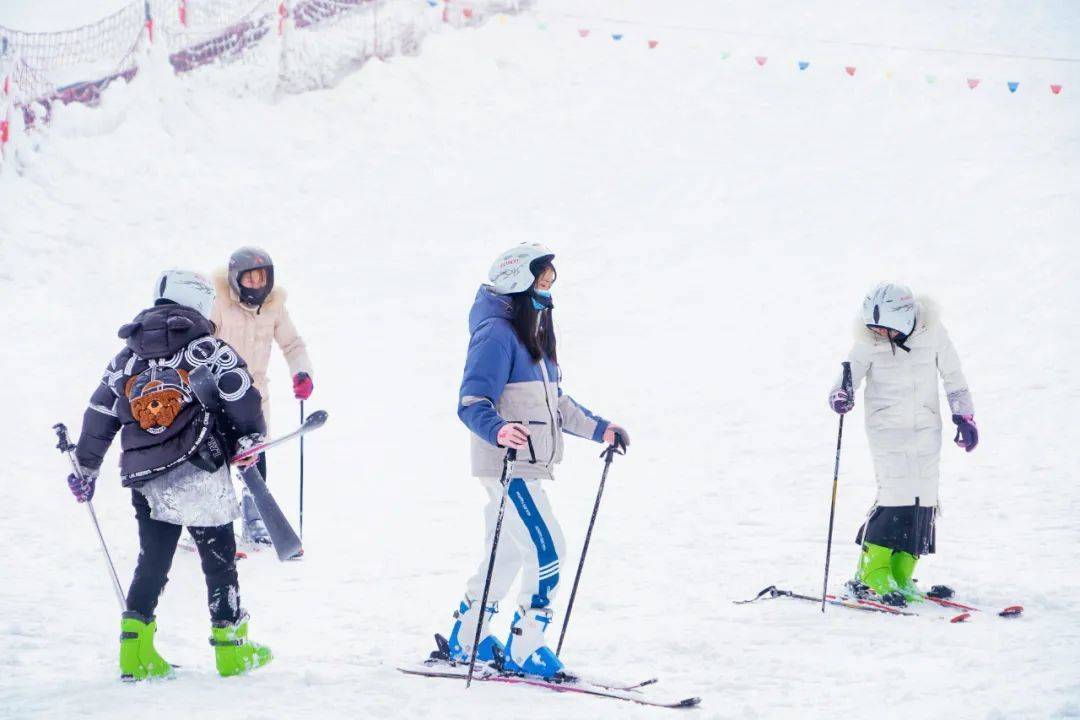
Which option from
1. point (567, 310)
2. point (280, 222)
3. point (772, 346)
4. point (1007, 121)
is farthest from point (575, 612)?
point (1007, 121)

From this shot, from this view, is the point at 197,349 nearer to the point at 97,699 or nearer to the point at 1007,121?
the point at 97,699

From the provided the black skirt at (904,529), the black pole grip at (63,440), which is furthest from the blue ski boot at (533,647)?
the black skirt at (904,529)

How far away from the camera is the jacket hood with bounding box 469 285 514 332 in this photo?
190 inches

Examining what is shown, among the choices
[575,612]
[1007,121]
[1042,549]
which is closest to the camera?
[575,612]

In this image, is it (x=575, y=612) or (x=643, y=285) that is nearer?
(x=575, y=612)

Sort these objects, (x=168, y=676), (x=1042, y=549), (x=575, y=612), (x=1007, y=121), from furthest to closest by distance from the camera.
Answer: (x=1007, y=121), (x=1042, y=549), (x=575, y=612), (x=168, y=676)

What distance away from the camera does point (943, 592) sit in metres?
5.98

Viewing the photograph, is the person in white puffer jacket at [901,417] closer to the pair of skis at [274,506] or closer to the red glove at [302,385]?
the pair of skis at [274,506]

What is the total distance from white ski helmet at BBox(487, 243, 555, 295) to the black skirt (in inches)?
103

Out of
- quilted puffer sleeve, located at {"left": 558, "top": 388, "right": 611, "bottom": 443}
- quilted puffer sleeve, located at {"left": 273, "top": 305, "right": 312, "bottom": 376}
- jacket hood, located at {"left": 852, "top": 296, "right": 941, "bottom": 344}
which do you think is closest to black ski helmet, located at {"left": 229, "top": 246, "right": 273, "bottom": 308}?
quilted puffer sleeve, located at {"left": 273, "top": 305, "right": 312, "bottom": 376}

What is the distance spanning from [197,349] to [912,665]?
3321 millimetres

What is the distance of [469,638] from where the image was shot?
4.93 m

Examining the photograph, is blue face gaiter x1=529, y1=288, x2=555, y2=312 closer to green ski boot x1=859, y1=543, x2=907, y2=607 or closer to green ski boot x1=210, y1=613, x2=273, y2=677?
green ski boot x1=210, y1=613, x2=273, y2=677

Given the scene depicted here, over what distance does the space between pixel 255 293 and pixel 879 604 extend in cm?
412
